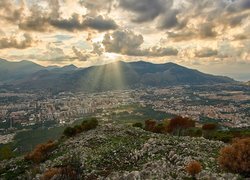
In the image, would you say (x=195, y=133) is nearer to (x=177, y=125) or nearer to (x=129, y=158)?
(x=177, y=125)

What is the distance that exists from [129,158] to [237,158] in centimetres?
1808

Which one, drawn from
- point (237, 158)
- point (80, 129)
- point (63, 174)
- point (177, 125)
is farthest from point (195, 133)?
point (63, 174)

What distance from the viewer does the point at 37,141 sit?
7864 inches

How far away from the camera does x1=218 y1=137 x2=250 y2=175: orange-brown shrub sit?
38.2 meters

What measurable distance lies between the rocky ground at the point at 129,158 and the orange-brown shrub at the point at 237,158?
1393 millimetres

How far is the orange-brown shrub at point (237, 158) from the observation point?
38219mm

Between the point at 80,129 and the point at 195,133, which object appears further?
the point at 195,133

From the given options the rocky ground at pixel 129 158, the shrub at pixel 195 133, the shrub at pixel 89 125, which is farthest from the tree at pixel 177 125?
the rocky ground at pixel 129 158

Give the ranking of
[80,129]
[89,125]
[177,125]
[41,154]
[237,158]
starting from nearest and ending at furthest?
[237,158] → [41,154] → [80,129] → [89,125] → [177,125]

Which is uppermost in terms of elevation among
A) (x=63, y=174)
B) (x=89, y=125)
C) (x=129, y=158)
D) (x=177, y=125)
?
(x=129, y=158)

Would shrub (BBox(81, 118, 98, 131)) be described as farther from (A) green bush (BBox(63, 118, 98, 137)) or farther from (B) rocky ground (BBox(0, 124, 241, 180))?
(B) rocky ground (BBox(0, 124, 241, 180))

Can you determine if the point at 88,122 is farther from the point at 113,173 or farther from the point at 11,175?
the point at 113,173

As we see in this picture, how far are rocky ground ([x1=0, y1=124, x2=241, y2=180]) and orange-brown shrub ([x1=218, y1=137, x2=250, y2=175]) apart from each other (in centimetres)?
139

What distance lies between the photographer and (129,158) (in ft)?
167
